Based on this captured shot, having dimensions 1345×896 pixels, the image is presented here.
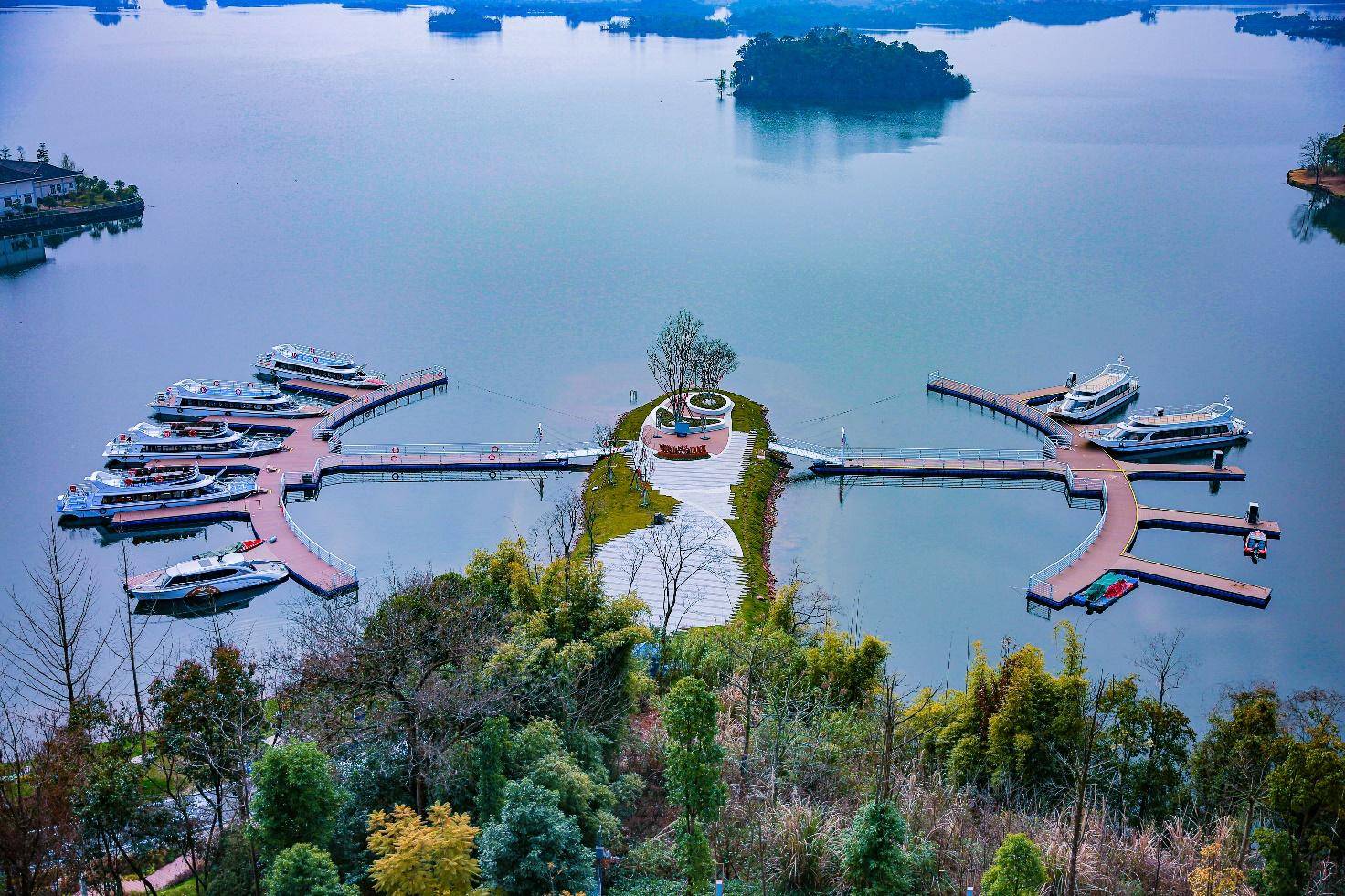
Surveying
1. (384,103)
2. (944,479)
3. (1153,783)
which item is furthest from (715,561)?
(384,103)

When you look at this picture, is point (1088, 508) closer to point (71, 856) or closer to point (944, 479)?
point (944, 479)

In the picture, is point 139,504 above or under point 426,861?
under

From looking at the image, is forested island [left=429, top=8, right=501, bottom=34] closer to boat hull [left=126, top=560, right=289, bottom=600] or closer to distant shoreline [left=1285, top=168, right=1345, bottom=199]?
distant shoreline [left=1285, top=168, right=1345, bottom=199]

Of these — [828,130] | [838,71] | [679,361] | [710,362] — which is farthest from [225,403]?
[838,71]

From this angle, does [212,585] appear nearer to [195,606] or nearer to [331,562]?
[195,606]

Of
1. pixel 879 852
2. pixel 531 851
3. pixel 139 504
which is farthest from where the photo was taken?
pixel 139 504

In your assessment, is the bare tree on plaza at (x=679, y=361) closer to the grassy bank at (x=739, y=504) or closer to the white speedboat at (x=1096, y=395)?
the grassy bank at (x=739, y=504)

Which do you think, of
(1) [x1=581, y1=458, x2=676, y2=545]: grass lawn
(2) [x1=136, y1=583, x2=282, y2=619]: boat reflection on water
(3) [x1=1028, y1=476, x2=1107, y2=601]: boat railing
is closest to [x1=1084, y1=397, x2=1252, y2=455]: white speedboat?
(3) [x1=1028, y1=476, x2=1107, y2=601]: boat railing
